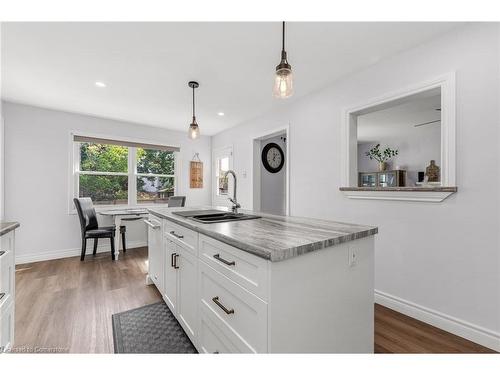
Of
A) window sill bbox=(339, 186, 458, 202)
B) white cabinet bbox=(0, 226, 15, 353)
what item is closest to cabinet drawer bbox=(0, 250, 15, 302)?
white cabinet bbox=(0, 226, 15, 353)

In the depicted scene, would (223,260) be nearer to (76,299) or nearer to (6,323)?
(6,323)

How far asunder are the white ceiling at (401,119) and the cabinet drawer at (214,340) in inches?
125

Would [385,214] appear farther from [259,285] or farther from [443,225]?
[259,285]

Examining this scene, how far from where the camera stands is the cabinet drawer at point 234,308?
99 centimetres

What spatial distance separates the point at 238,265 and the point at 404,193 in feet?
5.78

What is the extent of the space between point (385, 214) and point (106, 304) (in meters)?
2.82

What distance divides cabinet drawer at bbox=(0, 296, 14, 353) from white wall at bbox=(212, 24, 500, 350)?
2758mm

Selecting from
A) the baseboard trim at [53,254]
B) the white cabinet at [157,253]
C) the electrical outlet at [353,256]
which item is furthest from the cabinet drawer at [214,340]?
the baseboard trim at [53,254]

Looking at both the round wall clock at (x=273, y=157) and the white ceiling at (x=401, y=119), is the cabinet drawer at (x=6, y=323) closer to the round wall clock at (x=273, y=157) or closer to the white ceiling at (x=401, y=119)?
the round wall clock at (x=273, y=157)

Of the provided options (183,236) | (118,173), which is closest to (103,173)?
(118,173)

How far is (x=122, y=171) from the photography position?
14.7 ft

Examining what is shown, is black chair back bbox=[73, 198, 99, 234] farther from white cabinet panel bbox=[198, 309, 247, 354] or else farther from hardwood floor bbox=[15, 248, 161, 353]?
white cabinet panel bbox=[198, 309, 247, 354]

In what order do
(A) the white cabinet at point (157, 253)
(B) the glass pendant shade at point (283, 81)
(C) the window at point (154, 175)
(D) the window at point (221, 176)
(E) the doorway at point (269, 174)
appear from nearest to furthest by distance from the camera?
(B) the glass pendant shade at point (283, 81) → (A) the white cabinet at point (157, 253) → (E) the doorway at point (269, 174) → (C) the window at point (154, 175) → (D) the window at point (221, 176)
